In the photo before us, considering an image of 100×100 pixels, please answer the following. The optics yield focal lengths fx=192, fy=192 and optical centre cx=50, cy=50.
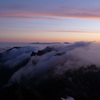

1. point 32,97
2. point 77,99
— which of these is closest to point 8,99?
point 32,97

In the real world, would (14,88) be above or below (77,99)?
above

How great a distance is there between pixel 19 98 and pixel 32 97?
52.8 feet

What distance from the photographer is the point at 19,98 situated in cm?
15788

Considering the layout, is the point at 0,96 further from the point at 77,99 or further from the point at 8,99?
the point at 77,99

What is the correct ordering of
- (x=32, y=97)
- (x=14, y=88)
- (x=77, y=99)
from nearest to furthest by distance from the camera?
(x=32, y=97)
(x=14, y=88)
(x=77, y=99)

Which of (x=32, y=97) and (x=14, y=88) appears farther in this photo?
(x=14, y=88)

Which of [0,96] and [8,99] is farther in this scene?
[0,96]

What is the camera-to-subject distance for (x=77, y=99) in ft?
652

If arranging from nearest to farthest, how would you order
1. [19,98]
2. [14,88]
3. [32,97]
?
[19,98] < [32,97] < [14,88]

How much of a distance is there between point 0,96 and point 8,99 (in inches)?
710

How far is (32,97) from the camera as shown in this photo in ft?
560

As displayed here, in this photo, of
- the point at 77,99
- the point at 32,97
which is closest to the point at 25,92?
the point at 32,97

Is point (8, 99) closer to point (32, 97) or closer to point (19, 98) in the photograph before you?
point (19, 98)

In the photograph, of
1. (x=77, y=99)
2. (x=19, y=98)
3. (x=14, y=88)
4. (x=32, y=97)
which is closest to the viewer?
(x=19, y=98)
